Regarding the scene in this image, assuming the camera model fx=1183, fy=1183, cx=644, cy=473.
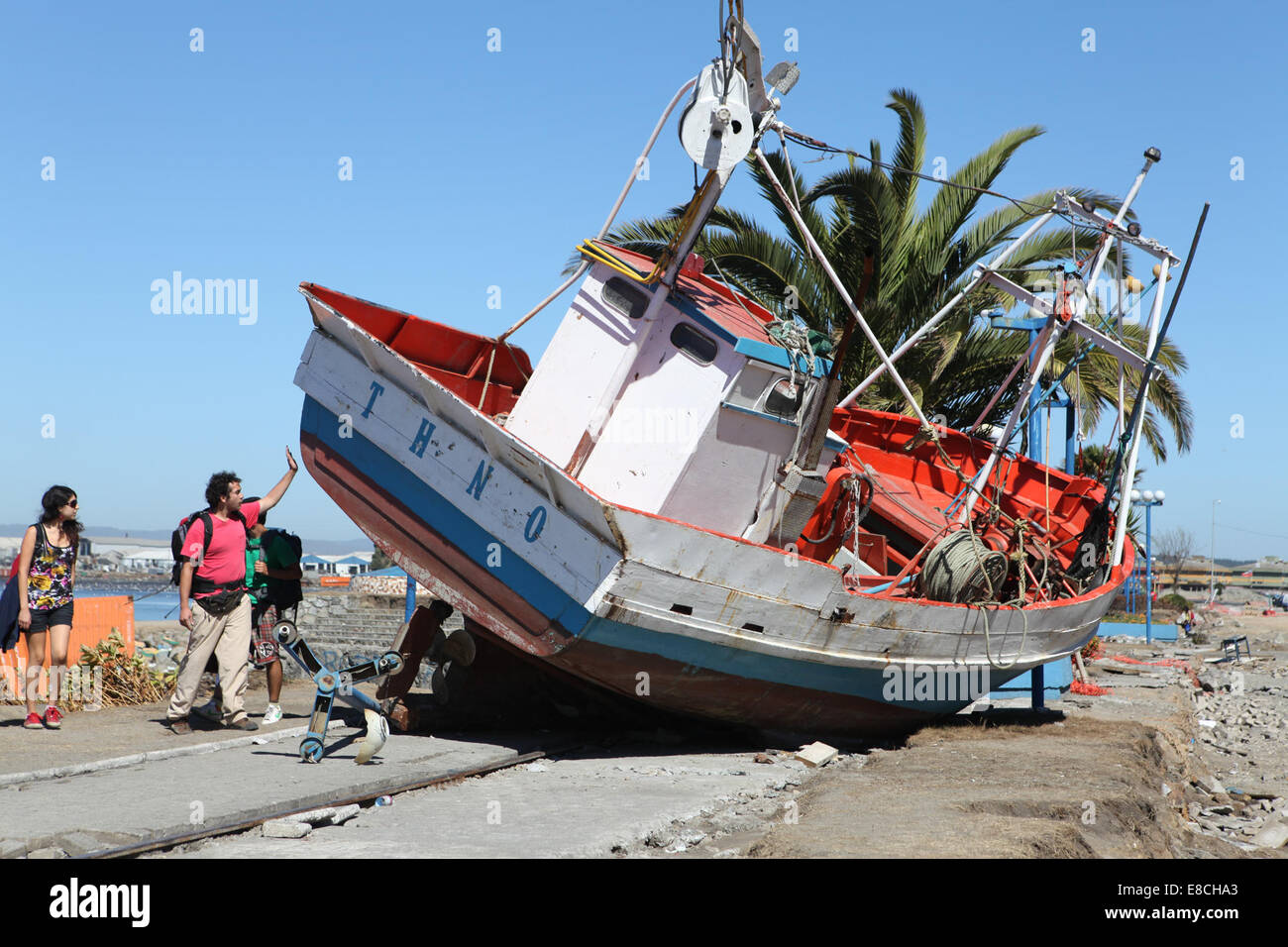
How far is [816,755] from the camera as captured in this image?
9617 millimetres

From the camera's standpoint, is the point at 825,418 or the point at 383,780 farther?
the point at 825,418

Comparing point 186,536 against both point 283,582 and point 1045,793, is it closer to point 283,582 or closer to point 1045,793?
point 283,582

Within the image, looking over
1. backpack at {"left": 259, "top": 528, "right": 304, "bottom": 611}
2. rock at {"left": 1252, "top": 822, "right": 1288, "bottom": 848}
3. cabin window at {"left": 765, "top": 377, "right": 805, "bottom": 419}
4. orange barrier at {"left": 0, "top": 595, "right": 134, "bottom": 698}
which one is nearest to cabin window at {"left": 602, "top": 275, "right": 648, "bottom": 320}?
cabin window at {"left": 765, "top": 377, "right": 805, "bottom": 419}

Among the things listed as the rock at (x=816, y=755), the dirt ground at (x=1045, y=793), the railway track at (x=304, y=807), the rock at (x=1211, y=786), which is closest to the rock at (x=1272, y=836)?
the dirt ground at (x=1045, y=793)

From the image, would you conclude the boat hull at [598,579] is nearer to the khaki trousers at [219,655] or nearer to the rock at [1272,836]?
the khaki trousers at [219,655]

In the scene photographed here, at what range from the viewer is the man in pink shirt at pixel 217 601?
8852 mm

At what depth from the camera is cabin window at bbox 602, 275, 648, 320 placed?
10.4 metres

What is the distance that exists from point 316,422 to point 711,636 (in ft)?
13.4

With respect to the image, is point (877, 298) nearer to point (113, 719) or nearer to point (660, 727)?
point (660, 727)

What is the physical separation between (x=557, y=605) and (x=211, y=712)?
9.88ft

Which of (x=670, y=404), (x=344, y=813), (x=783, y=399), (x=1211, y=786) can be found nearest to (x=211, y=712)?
(x=344, y=813)

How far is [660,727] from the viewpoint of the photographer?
10492 mm

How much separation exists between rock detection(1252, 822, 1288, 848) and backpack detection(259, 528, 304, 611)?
728cm

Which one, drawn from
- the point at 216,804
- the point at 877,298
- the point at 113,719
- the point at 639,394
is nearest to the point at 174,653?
the point at 113,719
